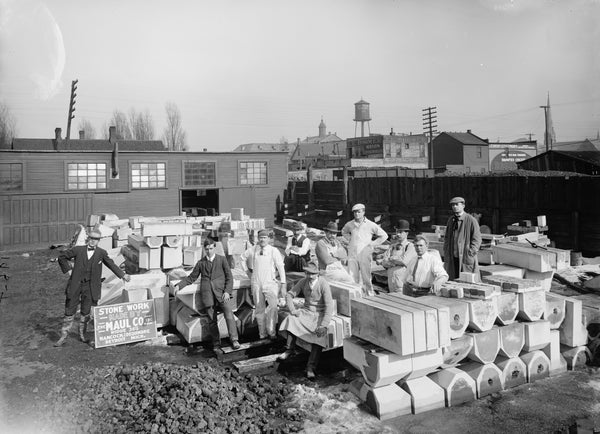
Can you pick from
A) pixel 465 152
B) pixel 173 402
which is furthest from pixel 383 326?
pixel 465 152

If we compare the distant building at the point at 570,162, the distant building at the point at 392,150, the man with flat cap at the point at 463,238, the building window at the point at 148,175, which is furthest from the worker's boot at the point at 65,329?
the distant building at the point at 392,150

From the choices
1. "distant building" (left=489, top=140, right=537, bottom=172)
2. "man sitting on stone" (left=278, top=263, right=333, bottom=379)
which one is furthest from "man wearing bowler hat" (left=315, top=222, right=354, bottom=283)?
"distant building" (left=489, top=140, right=537, bottom=172)

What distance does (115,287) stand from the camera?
33.1 feet

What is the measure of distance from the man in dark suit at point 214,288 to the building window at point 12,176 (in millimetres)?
16742

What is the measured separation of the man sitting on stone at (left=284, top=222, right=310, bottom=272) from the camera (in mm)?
10719

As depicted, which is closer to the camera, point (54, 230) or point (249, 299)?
point (249, 299)

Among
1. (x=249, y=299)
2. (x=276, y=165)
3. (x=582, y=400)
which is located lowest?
(x=582, y=400)

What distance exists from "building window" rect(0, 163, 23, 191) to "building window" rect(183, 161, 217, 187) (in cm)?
712

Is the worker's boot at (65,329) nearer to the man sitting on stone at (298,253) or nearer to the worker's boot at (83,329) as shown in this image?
the worker's boot at (83,329)

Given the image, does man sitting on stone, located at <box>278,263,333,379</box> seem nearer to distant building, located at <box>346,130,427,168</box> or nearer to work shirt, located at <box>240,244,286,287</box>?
work shirt, located at <box>240,244,286,287</box>

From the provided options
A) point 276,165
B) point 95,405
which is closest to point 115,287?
point 95,405

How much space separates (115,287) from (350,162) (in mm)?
44552

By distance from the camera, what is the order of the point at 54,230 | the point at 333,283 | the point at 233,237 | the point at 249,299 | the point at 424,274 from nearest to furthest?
the point at 424,274, the point at 333,283, the point at 249,299, the point at 233,237, the point at 54,230

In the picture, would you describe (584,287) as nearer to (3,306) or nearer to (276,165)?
(3,306)
